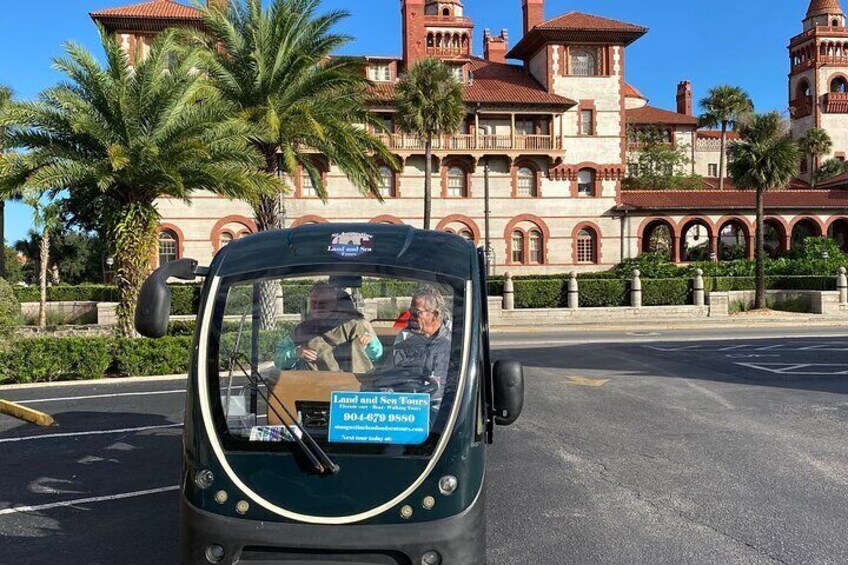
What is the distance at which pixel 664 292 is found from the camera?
32.2m

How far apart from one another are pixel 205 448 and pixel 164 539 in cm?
191

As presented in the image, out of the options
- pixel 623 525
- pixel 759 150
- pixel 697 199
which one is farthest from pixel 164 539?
pixel 697 199

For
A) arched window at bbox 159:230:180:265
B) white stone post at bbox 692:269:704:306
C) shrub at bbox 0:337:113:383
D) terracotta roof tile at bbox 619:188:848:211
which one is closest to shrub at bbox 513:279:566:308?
white stone post at bbox 692:269:704:306

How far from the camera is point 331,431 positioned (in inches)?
148

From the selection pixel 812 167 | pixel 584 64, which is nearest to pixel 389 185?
pixel 584 64

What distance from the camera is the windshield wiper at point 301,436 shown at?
141 inches

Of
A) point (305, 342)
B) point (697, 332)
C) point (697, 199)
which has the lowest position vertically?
point (697, 332)

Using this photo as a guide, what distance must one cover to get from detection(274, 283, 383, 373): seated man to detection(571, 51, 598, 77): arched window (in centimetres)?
4345

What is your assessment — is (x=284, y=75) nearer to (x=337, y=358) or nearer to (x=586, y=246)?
(x=337, y=358)

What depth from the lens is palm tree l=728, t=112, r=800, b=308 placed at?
105 feet

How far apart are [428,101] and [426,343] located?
33.3 meters

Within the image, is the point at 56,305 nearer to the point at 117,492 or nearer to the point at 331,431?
the point at 117,492

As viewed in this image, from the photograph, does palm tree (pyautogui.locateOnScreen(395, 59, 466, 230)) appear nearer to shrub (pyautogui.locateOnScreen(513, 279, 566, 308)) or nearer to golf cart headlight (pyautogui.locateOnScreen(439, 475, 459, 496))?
shrub (pyautogui.locateOnScreen(513, 279, 566, 308))

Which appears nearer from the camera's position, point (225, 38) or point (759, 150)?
point (225, 38)
